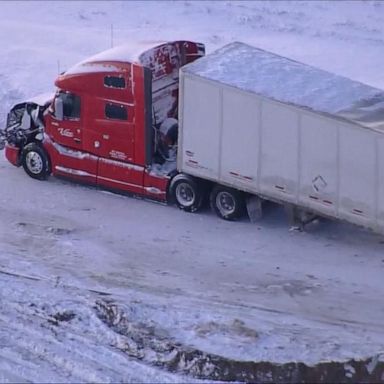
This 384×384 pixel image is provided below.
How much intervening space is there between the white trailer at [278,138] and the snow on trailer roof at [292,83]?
16mm

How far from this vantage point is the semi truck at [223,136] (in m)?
18.0

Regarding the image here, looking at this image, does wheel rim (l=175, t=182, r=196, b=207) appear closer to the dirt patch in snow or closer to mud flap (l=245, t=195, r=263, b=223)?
mud flap (l=245, t=195, r=263, b=223)

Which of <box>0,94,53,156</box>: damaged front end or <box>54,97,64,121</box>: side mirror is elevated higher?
<box>54,97,64,121</box>: side mirror

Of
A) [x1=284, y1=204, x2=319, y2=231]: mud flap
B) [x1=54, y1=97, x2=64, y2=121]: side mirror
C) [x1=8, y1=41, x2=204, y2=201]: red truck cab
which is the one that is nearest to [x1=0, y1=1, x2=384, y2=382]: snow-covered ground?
[x1=284, y1=204, x2=319, y2=231]: mud flap

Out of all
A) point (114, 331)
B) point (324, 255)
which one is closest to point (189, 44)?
point (324, 255)

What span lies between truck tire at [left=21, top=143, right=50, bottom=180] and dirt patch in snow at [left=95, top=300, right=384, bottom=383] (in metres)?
7.06

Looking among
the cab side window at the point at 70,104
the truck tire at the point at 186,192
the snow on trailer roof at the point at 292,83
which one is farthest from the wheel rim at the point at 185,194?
the cab side window at the point at 70,104

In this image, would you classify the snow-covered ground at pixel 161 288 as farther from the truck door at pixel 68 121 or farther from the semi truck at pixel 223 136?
the truck door at pixel 68 121

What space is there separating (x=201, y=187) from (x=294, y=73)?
2.45 meters

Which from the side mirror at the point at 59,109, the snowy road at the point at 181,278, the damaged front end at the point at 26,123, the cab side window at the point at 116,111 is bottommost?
the snowy road at the point at 181,278

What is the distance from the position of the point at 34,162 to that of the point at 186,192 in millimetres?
3252

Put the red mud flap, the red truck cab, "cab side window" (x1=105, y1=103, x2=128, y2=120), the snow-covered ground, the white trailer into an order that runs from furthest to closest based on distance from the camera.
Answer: the red mud flap < "cab side window" (x1=105, y1=103, x2=128, y2=120) < the red truck cab < the white trailer < the snow-covered ground

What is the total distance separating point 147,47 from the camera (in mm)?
20688

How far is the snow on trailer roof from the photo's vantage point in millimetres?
18102
